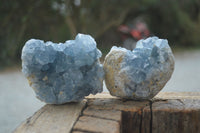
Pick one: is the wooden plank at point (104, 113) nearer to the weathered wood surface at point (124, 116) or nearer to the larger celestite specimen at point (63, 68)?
the weathered wood surface at point (124, 116)

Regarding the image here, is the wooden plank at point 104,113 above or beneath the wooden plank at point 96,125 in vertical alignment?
above

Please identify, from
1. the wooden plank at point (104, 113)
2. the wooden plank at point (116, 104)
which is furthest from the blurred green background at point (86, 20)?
the wooden plank at point (104, 113)

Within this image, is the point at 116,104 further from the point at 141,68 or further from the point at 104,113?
the point at 141,68

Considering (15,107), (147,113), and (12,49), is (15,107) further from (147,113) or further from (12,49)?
(12,49)

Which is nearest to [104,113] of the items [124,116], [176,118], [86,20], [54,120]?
[124,116]

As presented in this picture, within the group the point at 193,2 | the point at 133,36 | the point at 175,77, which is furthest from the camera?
the point at 133,36

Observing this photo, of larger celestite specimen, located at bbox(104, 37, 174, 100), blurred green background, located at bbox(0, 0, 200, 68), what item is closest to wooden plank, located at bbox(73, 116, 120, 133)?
larger celestite specimen, located at bbox(104, 37, 174, 100)

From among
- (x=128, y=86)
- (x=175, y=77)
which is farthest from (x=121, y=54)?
(x=175, y=77)
